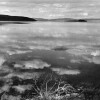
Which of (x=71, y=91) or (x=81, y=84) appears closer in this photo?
(x=71, y=91)

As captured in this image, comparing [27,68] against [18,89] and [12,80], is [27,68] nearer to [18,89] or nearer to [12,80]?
[12,80]

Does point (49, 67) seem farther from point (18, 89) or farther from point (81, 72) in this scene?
point (18, 89)

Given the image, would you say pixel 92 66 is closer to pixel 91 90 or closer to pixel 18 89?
pixel 91 90

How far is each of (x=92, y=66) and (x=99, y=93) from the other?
7.45m

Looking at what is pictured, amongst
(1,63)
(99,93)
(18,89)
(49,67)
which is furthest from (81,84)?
(1,63)

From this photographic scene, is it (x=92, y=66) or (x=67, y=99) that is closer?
(x=67, y=99)

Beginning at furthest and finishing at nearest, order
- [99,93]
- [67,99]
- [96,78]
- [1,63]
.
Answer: [1,63]
[96,78]
[99,93]
[67,99]

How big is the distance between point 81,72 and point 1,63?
5.76 meters

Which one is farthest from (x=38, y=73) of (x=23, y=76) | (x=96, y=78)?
(x=96, y=78)

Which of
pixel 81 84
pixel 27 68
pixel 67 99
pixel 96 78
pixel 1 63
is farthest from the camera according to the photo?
pixel 1 63

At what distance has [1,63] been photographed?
708 inches

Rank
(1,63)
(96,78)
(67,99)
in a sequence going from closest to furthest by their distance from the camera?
(67,99)
(96,78)
(1,63)

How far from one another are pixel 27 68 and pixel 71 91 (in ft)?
21.5

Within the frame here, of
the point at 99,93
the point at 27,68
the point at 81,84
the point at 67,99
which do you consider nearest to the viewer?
the point at 67,99
